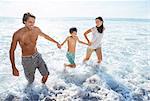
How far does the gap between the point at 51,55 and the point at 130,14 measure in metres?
22.1

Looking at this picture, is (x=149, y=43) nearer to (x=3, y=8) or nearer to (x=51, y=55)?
(x=51, y=55)

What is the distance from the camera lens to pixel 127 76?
8281 mm

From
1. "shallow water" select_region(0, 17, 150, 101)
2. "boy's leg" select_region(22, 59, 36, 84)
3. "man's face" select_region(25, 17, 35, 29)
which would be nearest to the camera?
"man's face" select_region(25, 17, 35, 29)

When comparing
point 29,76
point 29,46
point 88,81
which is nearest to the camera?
point 29,46

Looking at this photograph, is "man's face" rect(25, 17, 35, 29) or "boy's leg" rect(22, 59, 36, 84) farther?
"boy's leg" rect(22, 59, 36, 84)

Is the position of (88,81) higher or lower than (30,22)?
lower

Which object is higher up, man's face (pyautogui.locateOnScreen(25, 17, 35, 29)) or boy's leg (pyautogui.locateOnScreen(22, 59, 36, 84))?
man's face (pyautogui.locateOnScreen(25, 17, 35, 29))

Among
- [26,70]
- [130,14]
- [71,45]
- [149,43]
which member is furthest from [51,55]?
[130,14]

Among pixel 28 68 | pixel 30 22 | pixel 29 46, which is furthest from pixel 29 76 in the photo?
pixel 30 22

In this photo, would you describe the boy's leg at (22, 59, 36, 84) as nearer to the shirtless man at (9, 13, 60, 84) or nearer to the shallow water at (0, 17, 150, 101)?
the shirtless man at (9, 13, 60, 84)

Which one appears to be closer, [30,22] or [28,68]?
[30,22]

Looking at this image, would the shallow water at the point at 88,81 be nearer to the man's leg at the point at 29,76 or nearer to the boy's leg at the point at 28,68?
the man's leg at the point at 29,76

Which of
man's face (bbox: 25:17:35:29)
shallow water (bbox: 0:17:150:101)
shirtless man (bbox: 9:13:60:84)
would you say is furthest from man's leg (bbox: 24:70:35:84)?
man's face (bbox: 25:17:35:29)

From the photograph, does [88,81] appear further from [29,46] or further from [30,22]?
[30,22]
